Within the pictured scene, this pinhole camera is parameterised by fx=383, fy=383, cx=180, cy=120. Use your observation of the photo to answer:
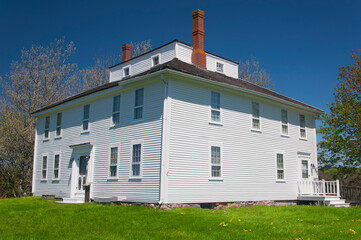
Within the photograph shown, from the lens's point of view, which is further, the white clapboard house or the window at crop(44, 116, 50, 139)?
the window at crop(44, 116, 50, 139)

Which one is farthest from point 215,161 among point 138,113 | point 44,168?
point 44,168

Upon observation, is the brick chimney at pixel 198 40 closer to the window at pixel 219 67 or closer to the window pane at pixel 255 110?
the window at pixel 219 67

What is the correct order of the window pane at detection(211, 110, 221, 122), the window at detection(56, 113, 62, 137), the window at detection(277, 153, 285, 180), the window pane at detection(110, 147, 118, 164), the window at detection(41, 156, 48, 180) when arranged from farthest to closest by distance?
the window at detection(41, 156, 48, 180), the window at detection(56, 113, 62, 137), the window at detection(277, 153, 285, 180), the window pane at detection(110, 147, 118, 164), the window pane at detection(211, 110, 221, 122)

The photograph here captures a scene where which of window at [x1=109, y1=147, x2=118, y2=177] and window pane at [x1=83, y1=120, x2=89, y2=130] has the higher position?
window pane at [x1=83, y1=120, x2=89, y2=130]

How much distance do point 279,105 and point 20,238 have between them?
53.1 ft

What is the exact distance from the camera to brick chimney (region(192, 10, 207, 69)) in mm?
21891

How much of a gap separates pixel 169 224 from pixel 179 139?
16.5ft

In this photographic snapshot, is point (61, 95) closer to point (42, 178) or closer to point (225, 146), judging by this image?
point (42, 178)

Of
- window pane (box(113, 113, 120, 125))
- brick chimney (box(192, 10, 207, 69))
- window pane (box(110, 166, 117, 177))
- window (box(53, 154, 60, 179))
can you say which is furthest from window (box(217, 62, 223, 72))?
window (box(53, 154, 60, 179))

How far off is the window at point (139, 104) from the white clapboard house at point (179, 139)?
0.05 metres

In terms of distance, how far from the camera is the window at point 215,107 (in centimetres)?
1845

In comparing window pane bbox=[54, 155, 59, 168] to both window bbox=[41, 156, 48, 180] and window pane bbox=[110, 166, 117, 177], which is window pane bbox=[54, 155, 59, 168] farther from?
window pane bbox=[110, 166, 117, 177]

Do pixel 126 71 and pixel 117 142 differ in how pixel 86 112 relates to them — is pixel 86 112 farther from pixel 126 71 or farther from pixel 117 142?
pixel 126 71

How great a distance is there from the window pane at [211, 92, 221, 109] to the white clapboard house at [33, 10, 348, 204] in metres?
0.05
